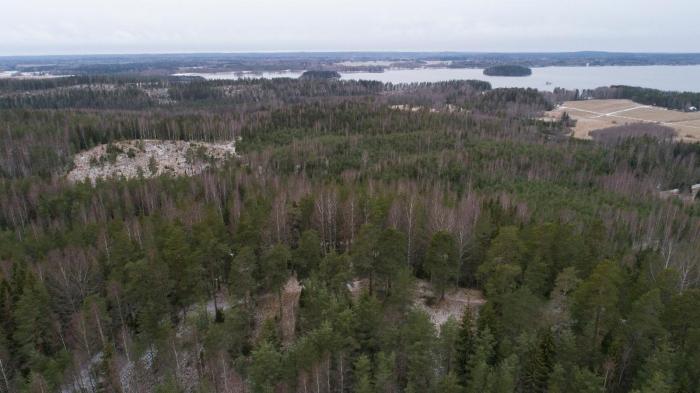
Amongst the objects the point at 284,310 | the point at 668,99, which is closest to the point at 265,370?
the point at 284,310

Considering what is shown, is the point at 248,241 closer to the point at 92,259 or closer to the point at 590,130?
the point at 92,259

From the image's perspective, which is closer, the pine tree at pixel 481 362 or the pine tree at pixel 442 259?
the pine tree at pixel 481 362

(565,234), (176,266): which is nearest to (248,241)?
(176,266)

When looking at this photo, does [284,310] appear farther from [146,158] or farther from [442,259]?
[146,158]

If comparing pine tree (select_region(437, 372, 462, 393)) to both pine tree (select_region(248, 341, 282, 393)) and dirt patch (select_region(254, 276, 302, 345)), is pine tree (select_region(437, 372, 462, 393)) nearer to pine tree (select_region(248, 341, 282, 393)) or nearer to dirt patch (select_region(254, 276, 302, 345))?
pine tree (select_region(248, 341, 282, 393))

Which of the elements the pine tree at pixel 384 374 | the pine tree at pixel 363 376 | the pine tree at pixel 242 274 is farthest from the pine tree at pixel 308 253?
the pine tree at pixel 384 374

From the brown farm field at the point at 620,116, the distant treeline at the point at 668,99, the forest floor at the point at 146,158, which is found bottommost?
the forest floor at the point at 146,158

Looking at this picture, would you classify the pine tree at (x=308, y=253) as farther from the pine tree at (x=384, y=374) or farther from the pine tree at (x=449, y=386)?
the pine tree at (x=449, y=386)
